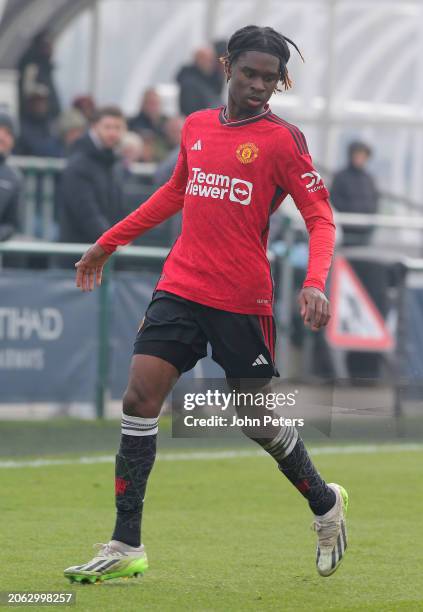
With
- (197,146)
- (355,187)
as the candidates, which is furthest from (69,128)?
(197,146)

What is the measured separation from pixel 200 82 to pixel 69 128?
1.70 metres

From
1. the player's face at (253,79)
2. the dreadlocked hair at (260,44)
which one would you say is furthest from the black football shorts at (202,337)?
the dreadlocked hair at (260,44)

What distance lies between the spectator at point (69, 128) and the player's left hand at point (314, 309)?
1042cm

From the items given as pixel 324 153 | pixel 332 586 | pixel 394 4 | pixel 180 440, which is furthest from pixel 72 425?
pixel 394 4

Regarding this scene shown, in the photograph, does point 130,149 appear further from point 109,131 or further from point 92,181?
point 109,131

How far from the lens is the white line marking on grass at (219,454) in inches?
418

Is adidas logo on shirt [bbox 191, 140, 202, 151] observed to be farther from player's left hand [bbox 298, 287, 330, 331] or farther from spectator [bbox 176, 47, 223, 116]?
spectator [bbox 176, 47, 223, 116]

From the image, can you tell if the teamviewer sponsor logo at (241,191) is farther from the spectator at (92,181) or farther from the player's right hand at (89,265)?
the spectator at (92,181)

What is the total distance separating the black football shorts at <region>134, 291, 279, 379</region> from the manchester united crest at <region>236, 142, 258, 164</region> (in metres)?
0.62

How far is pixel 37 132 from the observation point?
54.9 ft

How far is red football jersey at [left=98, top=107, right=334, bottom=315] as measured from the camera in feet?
21.2

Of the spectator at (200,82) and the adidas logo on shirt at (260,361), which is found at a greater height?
the spectator at (200,82)

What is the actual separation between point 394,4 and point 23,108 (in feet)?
22.5

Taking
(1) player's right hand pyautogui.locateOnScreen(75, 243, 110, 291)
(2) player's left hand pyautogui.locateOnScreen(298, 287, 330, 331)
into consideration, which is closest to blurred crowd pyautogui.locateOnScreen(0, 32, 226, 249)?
(1) player's right hand pyautogui.locateOnScreen(75, 243, 110, 291)
